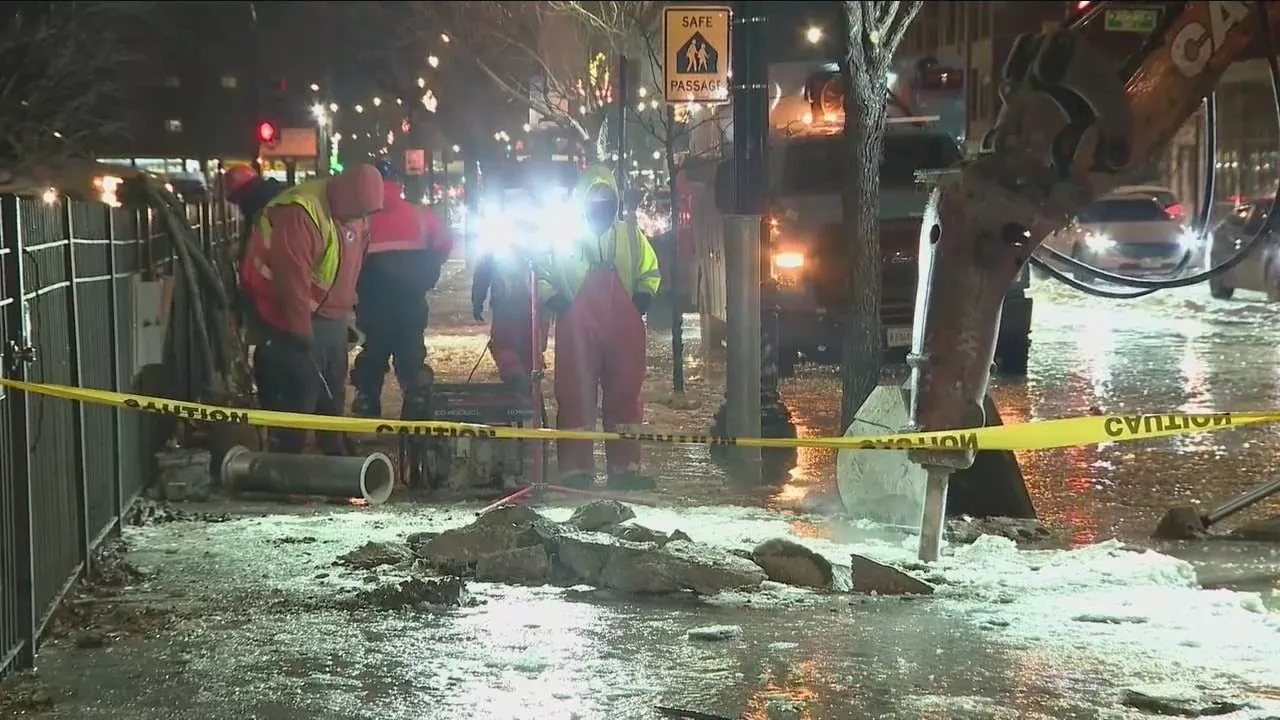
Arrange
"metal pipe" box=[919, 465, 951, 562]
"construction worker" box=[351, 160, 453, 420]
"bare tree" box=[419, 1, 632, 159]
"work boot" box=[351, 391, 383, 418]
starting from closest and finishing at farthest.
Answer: "metal pipe" box=[919, 465, 951, 562]
"construction worker" box=[351, 160, 453, 420]
"work boot" box=[351, 391, 383, 418]
"bare tree" box=[419, 1, 632, 159]

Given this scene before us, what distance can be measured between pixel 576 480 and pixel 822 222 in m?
5.22

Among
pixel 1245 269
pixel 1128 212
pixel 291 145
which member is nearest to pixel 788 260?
pixel 291 145

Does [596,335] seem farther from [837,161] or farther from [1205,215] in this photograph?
[837,161]

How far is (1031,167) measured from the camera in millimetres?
6770

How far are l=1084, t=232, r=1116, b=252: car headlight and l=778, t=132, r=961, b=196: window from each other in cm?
1235

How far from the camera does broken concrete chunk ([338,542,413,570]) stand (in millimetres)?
7582

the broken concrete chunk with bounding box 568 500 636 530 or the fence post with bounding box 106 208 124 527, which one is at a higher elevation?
the fence post with bounding box 106 208 124 527

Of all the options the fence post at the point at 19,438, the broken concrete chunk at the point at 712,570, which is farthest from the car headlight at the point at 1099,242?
the fence post at the point at 19,438

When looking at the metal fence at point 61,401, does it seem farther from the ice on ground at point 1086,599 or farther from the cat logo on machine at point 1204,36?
the cat logo on machine at point 1204,36

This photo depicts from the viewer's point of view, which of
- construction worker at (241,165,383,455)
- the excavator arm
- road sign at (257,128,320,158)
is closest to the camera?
the excavator arm

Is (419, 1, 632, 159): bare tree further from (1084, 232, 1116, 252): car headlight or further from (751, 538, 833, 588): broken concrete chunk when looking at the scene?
(751, 538, 833, 588): broken concrete chunk

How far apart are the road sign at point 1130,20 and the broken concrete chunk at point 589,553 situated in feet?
22.7

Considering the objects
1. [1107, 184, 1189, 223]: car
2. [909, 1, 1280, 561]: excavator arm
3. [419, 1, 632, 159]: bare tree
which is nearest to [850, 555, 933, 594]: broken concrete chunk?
[909, 1, 1280, 561]: excavator arm

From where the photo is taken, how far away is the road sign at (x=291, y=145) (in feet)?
67.7
